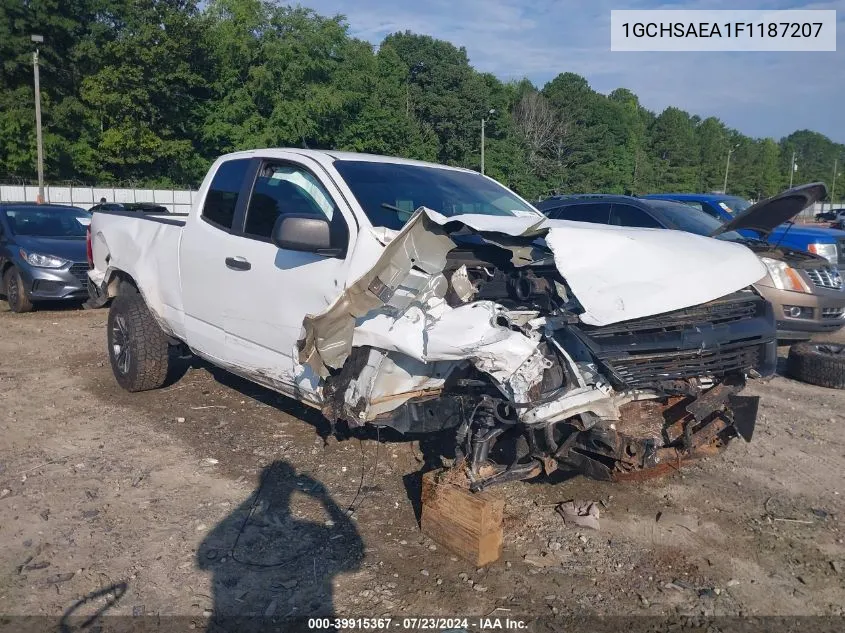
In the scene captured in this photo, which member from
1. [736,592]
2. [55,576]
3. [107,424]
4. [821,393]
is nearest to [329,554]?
[55,576]

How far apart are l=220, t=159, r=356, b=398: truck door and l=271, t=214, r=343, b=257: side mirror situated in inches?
5.2

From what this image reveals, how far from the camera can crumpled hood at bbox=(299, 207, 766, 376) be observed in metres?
3.15

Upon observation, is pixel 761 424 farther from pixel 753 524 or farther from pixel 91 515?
pixel 91 515

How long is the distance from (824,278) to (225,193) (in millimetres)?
6212

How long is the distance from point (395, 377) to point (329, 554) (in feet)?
3.08

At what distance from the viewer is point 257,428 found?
521 cm

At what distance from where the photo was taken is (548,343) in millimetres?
3211

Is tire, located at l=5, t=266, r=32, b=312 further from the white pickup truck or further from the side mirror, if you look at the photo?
the side mirror

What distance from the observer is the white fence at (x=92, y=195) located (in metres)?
34.6

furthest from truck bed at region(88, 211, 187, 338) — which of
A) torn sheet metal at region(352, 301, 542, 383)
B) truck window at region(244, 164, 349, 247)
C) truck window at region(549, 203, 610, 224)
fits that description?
truck window at region(549, 203, 610, 224)

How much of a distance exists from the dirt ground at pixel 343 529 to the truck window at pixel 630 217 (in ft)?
11.9

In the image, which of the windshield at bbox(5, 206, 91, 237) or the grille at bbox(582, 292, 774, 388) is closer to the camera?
the grille at bbox(582, 292, 774, 388)

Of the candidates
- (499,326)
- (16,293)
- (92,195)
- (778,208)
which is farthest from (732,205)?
(92,195)

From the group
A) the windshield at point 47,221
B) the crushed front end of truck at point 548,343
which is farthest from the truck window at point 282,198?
the windshield at point 47,221
